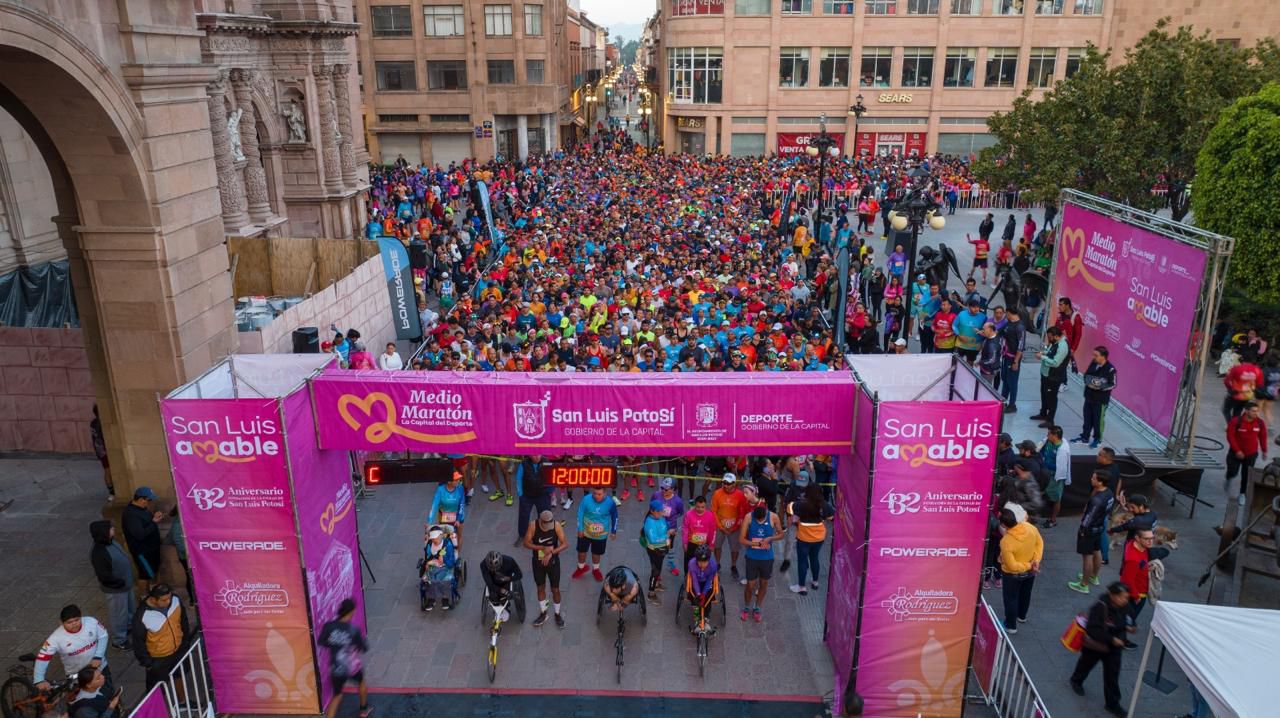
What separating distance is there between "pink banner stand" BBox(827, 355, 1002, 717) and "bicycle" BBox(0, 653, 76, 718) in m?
7.84

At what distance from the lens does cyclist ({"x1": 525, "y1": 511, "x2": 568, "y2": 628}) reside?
10.5m

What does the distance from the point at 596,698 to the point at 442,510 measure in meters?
3.44

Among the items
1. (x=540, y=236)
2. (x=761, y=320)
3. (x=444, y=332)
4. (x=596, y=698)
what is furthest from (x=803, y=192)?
(x=596, y=698)

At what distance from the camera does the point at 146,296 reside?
11.3 m

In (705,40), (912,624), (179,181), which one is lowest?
(912,624)

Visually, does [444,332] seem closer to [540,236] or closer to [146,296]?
[146,296]

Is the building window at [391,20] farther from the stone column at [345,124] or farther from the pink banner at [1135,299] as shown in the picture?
the pink banner at [1135,299]

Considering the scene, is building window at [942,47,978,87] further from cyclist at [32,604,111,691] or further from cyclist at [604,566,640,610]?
cyclist at [32,604,111,691]

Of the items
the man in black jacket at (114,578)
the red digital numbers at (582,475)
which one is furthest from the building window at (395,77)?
the red digital numbers at (582,475)

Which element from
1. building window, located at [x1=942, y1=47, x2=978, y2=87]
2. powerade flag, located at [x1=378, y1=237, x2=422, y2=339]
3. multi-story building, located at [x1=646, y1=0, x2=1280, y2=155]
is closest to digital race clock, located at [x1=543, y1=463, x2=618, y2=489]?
powerade flag, located at [x1=378, y1=237, x2=422, y2=339]

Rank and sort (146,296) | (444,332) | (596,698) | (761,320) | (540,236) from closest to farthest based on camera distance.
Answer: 1. (596,698)
2. (146,296)
3. (444,332)
4. (761,320)
5. (540,236)

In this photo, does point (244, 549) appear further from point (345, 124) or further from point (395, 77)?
point (395, 77)

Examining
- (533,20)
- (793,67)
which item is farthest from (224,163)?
(793,67)

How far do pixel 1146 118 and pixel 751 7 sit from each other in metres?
35.4
